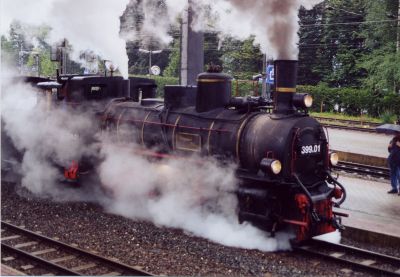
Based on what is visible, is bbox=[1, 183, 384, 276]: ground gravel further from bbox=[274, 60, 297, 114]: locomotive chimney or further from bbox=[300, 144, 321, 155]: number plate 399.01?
bbox=[274, 60, 297, 114]: locomotive chimney

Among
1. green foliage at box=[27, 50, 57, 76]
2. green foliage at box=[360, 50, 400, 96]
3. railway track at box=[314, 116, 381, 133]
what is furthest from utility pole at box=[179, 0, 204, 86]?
green foliage at box=[27, 50, 57, 76]

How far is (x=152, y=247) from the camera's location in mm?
8125

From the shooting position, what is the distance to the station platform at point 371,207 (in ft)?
29.0

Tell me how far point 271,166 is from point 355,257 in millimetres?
1857

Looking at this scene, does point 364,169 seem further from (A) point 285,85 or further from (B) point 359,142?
(A) point 285,85

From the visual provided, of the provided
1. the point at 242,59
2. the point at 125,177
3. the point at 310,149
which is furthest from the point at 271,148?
the point at 242,59

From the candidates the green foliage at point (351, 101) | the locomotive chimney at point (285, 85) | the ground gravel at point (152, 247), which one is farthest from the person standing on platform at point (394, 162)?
the green foliage at point (351, 101)

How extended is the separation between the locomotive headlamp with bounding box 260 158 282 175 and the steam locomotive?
0.01m

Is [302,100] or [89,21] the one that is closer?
[302,100]

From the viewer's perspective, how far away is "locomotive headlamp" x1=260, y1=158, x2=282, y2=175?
7691mm

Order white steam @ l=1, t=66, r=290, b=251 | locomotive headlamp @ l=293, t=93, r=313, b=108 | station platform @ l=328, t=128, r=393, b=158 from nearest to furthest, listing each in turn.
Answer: locomotive headlamp @ l=293, t=93, r=313, b=108 → white steam @ l=1, t=66, r=290, b=251 → station platform @ l=328, t=128, r=393, b=158

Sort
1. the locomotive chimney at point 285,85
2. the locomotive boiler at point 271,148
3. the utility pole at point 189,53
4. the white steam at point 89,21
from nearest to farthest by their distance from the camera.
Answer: the locomotive boiler at point 271,148, the locomotive chimney at point 285,85, the white steam at point 89,21, the utility pole at point 189,53

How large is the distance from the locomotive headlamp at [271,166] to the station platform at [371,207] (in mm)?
1982

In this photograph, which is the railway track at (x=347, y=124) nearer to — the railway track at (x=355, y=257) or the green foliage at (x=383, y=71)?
the green foliage at (x=383, y=71)
